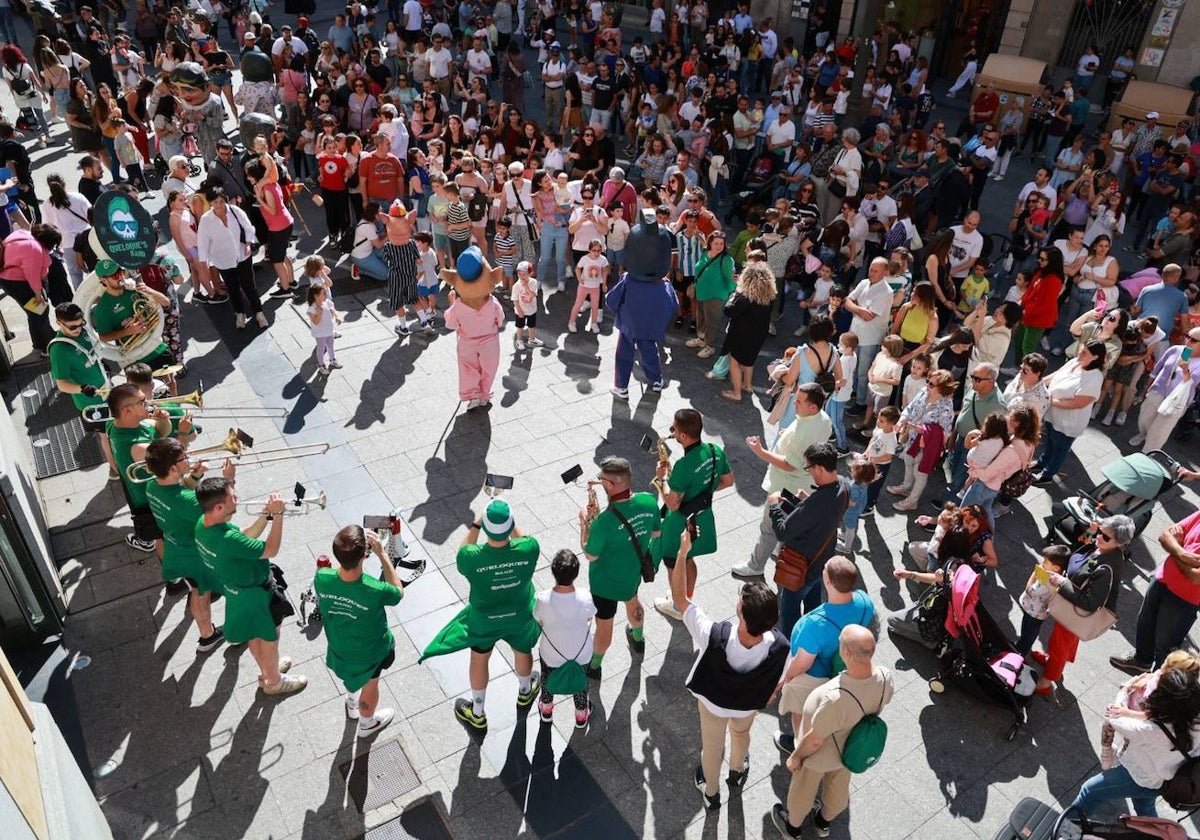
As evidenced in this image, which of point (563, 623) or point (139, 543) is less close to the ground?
point (563, 623)

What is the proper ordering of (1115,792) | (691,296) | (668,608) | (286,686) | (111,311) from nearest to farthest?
(1115,792), (286,686), (668,608), (111,311), (691,296)

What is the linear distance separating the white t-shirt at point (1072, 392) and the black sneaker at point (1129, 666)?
2.32 m

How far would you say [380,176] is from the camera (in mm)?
12117

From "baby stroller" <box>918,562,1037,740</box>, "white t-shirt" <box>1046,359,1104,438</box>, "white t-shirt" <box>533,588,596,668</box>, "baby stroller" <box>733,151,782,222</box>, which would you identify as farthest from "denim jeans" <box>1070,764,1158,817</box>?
"baby stroller" <box>733,151,782,222</box>

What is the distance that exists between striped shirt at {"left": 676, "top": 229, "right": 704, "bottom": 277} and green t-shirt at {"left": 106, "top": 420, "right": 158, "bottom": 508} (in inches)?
247

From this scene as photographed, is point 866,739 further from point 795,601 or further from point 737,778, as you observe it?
point 795,601

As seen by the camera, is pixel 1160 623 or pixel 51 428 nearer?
pixel 1160 623

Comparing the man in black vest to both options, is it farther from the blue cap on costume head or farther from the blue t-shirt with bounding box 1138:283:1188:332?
the blue t-shirt with bounding box 1138:283:1188:332

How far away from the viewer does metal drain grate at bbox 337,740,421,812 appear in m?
5.51

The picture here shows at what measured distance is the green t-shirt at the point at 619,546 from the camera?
5781mm

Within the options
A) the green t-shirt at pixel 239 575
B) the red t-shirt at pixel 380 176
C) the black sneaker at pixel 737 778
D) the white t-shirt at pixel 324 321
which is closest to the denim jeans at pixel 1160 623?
the black sneaker at pixel 737 778

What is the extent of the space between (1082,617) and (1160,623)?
1.01 meters

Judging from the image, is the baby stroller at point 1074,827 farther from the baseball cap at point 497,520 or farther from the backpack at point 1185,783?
the baseball cap at point 497,520

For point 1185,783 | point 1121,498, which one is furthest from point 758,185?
point 1185,783
